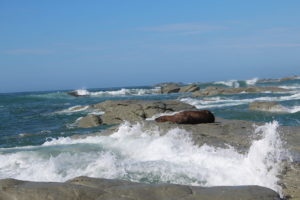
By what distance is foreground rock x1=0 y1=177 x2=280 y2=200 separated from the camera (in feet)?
17.9

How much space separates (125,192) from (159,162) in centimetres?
292

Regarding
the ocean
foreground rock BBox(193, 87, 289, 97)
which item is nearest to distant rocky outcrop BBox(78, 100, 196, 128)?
the ocean

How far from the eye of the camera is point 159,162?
8.54 meters

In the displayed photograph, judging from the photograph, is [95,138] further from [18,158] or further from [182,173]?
[182,173]

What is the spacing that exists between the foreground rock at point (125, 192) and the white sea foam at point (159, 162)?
1649mm

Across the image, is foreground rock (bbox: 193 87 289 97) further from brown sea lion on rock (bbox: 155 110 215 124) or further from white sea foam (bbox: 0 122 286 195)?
white sea foam (bbox: 0 122 286 195)

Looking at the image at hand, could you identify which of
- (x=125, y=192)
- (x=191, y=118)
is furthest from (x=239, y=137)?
(x=125, y=192)

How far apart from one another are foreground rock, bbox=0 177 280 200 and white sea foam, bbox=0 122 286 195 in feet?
5.41

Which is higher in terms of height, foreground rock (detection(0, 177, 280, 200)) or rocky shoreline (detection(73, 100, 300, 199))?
foreground rock (detection(0, 177, 280, 200))

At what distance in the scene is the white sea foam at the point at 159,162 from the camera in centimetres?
771

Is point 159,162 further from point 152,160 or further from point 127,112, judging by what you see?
point 127,112

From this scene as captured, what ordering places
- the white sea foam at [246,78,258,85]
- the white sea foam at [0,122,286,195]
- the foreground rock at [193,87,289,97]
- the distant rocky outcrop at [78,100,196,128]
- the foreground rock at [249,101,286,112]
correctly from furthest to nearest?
the white sea foam at [246,78,258,85]
the foreground rock at [193,87,289,97]
the foreground rock at [249,101,286,112]
the distant rocky outcrop at [78,100,196,128]
the white sea foam at [0,122,286,195]

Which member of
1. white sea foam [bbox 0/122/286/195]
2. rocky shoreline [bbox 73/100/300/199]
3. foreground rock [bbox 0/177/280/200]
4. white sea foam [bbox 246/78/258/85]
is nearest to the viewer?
foreground rock [bbox 0/177/280/200]

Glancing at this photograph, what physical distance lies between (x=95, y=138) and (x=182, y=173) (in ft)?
19.0
